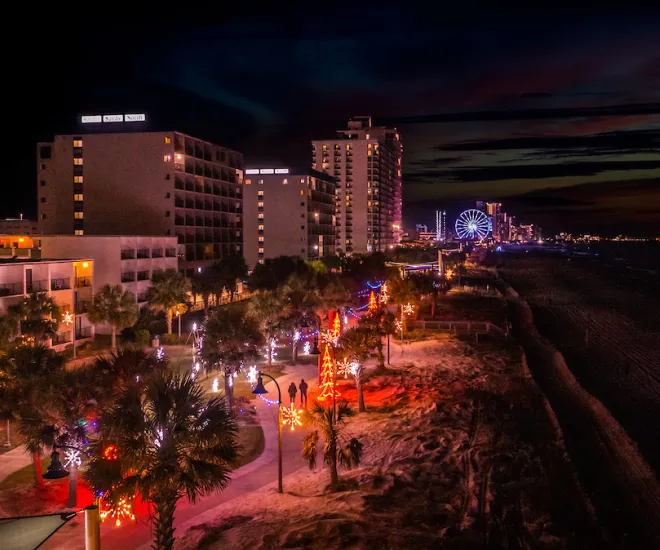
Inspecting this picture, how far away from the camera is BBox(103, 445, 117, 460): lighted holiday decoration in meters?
11.7

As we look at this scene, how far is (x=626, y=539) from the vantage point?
15203 millimetres

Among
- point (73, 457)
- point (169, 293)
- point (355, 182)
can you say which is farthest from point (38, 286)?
point (355, 182)

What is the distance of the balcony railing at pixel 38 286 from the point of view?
38938mm

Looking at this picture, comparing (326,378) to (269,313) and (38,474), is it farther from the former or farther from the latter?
(38,474)

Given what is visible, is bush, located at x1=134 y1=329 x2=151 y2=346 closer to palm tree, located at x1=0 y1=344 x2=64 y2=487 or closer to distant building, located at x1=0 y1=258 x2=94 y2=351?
distant building, located at x1=0 y1=258 x2=94 y2=351

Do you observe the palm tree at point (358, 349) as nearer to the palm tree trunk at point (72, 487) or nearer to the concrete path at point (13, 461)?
the palm tree trunk at point (72, 487)

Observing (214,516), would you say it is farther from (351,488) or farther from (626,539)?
(626,539)

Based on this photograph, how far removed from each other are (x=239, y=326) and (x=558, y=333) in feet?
110

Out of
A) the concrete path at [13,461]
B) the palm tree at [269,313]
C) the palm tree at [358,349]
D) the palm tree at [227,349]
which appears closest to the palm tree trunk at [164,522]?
the concrete path at [13,461]

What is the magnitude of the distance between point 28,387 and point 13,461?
466 cm

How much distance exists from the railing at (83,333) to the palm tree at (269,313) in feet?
58.4

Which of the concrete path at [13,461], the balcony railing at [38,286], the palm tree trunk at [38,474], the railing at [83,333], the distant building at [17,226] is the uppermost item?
the distant building at [17,226]

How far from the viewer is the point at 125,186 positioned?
73312 mm

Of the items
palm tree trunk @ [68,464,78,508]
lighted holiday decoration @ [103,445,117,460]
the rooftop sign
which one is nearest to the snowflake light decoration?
palm tree trunk @ [68,464,78,508]
